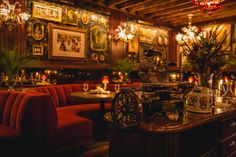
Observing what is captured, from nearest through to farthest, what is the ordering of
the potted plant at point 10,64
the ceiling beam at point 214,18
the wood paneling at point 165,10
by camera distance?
the potted plant at point 10,64 → the wood paneling at point 165,10 → the ceiling beam at point 214,18

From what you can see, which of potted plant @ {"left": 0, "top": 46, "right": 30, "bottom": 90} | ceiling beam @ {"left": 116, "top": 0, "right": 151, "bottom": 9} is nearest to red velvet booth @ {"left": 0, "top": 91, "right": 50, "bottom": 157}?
potted plant @ {"left": 0, "top": 46, "right": 30, "bottom": 90}

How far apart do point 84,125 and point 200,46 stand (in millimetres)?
2342

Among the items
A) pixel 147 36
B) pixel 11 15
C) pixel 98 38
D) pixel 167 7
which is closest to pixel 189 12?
pixel 167 7

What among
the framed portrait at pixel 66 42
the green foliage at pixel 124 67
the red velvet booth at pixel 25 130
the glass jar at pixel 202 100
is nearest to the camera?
the glass jar at pixel 202 100

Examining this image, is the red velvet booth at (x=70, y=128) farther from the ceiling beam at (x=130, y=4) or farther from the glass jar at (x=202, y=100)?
the ceiling beam at (x=130, y=4)

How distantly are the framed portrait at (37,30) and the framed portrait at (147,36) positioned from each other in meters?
4.35

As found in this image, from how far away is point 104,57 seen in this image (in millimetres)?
7867

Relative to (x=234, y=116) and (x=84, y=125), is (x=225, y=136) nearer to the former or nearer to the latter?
(x=234, y=116)

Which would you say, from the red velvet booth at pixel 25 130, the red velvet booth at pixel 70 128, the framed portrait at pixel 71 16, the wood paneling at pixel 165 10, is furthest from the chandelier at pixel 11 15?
the red velvet booth at pixel 25 130

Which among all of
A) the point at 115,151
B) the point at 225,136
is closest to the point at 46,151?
the point at 115,151

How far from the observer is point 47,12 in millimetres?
6336

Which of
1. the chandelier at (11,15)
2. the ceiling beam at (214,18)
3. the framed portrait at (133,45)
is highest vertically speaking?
the ceiling beam at (214,18)

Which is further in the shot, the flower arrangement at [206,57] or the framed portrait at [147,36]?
the framed portrait at [147,36]

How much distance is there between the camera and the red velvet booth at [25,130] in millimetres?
2670
